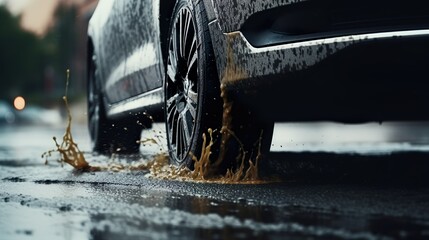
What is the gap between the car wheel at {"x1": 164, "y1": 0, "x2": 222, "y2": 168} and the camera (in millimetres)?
4707

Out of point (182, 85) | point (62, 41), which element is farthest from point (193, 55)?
point (62, 41)

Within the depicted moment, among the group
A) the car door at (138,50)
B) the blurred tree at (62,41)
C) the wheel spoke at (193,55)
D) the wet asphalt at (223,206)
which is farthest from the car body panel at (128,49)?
the blurred tree at (62,41)

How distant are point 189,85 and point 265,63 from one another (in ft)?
2.67

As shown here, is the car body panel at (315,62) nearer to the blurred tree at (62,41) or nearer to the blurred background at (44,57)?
the blurred background at (44,57)

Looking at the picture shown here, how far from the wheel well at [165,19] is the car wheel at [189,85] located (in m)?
0.13

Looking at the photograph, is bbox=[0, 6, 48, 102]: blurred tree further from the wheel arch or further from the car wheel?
the car wheel

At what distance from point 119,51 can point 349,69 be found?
299 cm

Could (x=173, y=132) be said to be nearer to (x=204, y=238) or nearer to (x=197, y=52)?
(x=197, y=52)

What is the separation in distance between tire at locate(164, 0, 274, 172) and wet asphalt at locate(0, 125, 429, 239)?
0.20 m

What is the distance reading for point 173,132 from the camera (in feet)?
17.7

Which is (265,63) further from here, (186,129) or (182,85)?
(182,85)

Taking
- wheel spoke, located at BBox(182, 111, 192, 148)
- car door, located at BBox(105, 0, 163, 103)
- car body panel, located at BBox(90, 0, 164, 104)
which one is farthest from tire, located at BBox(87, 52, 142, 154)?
wheel spoke, located at BBox(182, 111, 192, 148)

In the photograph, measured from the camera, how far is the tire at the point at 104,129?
790 cm

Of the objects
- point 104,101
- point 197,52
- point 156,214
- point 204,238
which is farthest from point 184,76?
point 104,101
